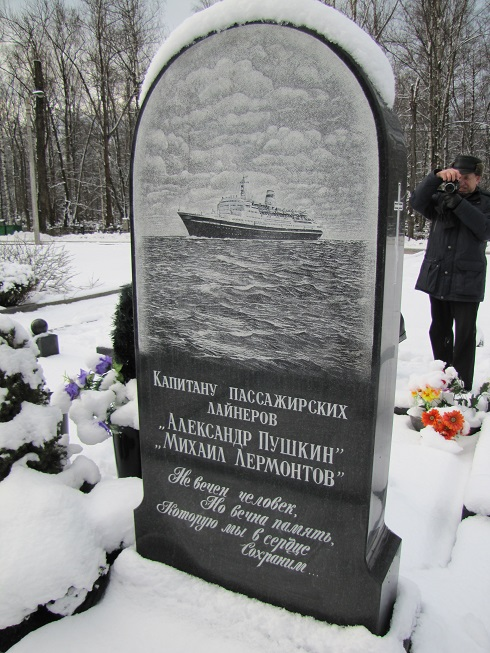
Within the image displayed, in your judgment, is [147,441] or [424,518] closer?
[147,441]

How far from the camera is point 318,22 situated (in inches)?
61.9

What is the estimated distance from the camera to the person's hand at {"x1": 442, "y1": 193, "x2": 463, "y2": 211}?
3590 mm

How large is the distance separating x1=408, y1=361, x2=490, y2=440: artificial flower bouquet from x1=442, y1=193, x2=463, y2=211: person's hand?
1.15 metres

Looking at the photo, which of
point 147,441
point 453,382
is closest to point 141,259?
point 147,441

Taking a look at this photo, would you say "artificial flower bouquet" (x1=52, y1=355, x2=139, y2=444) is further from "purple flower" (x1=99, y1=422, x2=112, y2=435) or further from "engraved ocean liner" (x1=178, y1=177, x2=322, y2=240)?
"engraved ocean liner" (x1=178, y1=177, x2=322, y2=240)

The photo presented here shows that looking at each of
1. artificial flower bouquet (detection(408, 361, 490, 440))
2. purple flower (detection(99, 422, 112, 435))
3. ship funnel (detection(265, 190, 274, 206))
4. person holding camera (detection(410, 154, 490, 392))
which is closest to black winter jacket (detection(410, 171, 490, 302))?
person holding camera (detection(410, 154, 490, 392))

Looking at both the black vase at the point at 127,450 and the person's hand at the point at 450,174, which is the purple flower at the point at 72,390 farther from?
the person's hand at the point at 450,174

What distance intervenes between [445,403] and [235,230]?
2572mm

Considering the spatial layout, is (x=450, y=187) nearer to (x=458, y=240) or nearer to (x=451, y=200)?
(x=451, y=200)

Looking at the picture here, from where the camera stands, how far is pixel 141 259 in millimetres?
2055

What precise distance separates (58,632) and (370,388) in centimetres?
143

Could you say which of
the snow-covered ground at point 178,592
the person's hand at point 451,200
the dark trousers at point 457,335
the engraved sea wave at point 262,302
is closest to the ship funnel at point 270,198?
the engraved sea wave at point 262,302

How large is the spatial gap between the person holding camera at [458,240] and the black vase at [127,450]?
2.42 m

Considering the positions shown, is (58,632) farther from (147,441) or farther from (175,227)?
(175,227)
